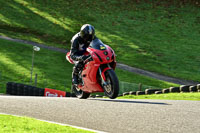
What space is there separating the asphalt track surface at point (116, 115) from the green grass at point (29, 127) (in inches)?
22.4

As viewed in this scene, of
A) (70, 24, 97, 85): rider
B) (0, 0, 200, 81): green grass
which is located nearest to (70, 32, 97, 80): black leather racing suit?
(70, 24, 97, 85): rider

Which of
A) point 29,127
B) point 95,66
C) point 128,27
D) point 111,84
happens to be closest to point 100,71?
point 95,66

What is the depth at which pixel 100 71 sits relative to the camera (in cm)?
1142

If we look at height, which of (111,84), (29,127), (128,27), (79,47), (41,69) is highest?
(128,27)

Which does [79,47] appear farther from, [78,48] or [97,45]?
[97,45]

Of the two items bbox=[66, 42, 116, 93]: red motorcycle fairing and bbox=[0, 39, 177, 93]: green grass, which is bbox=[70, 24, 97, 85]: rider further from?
bbox=[0, 39, 177, 93]: green grass

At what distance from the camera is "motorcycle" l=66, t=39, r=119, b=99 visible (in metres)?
11.1

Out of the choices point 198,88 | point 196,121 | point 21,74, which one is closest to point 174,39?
point 21,74

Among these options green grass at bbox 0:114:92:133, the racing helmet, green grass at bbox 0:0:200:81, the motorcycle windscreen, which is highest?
green grass at bbox 0:0:200:81

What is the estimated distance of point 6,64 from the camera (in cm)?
3894

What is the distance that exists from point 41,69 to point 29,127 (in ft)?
105

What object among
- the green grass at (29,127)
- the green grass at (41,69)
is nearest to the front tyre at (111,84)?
the green grass at (29,127)

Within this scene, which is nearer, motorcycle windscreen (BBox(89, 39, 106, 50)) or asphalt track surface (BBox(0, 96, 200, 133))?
asphalt track surface (BBox(0, 96, 200, 133))

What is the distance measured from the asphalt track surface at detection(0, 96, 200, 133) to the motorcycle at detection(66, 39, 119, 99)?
1.06 metres
